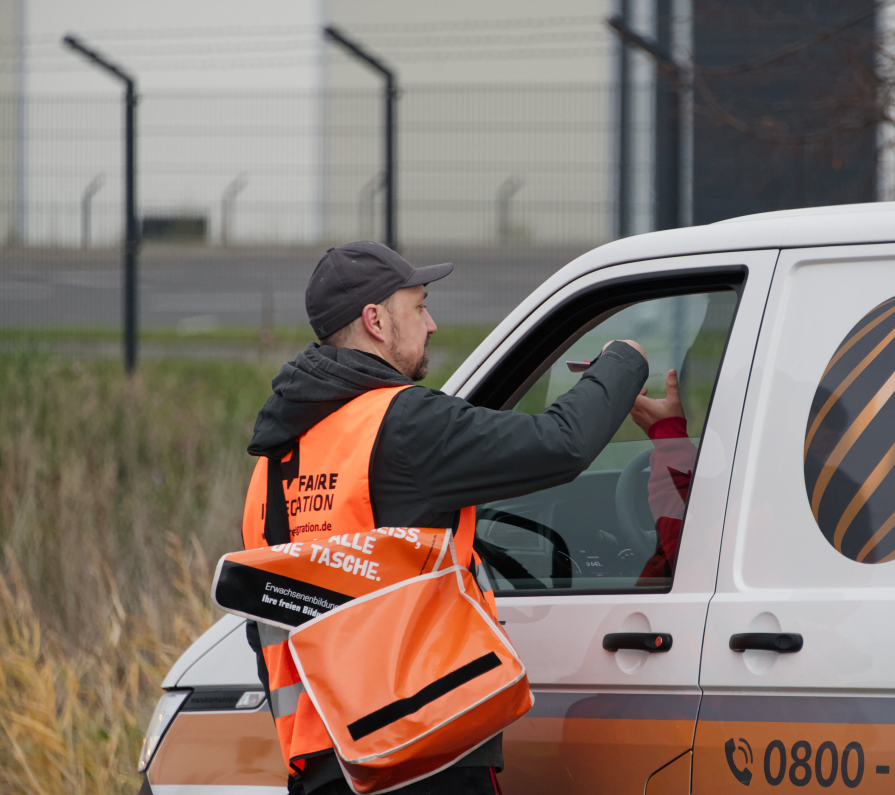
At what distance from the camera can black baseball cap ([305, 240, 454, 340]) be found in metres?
1.97

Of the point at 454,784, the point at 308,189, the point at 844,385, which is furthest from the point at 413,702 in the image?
the point at 308,189

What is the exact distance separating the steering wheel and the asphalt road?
5846mm

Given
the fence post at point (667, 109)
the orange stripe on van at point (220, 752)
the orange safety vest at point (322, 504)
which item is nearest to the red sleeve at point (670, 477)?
the orange safety vest at point (322, 504)

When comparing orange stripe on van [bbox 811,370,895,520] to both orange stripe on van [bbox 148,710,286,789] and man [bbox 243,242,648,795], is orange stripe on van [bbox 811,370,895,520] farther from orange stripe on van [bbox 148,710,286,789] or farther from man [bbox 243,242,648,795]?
orange stripe on van [bbox 148,710,286,789]

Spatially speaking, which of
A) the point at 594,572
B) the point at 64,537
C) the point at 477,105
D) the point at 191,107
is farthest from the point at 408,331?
the point at 191,107

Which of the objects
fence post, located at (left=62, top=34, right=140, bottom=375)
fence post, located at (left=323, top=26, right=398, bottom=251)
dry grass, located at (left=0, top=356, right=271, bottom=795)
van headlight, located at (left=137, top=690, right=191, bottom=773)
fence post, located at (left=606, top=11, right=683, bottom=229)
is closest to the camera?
van headlight, located at (left=137, top=690, right=191, bottom=773)

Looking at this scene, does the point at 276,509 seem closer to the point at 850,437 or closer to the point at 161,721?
the point at 161,721

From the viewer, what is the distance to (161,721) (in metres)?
2.37

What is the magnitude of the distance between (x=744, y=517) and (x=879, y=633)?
298 mm

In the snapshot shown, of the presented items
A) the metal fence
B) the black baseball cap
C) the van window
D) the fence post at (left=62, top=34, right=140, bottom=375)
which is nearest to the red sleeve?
the van window

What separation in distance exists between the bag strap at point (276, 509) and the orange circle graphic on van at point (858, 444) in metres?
0.97

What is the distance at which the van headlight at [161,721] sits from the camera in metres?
2.34

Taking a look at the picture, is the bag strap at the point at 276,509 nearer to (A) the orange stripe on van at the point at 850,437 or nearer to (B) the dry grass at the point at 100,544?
(A) the orange stripe on van at the point at 850,437

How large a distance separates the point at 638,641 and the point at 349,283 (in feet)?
2.93
